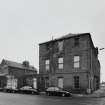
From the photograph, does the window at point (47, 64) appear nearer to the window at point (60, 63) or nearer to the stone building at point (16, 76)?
the window at point (60, 63)

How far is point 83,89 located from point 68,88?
291 centimetres

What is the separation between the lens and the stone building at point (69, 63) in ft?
104

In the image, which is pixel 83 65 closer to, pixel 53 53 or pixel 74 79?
pixel 74 79

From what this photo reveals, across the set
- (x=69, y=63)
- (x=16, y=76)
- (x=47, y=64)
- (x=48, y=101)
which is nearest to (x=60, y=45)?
(x=69, y=63)

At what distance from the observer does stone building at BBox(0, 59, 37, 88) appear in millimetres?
40250

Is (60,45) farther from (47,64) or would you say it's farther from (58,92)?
(58,92)

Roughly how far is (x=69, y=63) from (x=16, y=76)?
17636mm

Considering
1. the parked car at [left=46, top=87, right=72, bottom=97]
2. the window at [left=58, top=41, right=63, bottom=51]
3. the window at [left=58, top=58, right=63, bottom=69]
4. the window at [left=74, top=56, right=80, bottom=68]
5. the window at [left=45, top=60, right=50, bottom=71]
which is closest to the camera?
the parked car at [left=46, top=87, right=72, bottom=97]

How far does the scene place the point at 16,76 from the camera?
150 ft

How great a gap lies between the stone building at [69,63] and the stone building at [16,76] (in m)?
3.80

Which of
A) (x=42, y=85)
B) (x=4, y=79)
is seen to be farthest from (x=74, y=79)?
(x=4, y=79)

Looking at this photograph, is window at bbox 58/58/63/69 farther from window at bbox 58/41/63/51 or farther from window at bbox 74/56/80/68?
window at bbox 74/56/80/68

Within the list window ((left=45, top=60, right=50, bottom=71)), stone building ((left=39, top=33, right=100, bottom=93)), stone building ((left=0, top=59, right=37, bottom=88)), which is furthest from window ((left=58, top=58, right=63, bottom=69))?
stone building ((left=0, top=59, right=37, bottom=88))

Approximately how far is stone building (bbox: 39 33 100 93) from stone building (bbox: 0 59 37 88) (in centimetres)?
380
